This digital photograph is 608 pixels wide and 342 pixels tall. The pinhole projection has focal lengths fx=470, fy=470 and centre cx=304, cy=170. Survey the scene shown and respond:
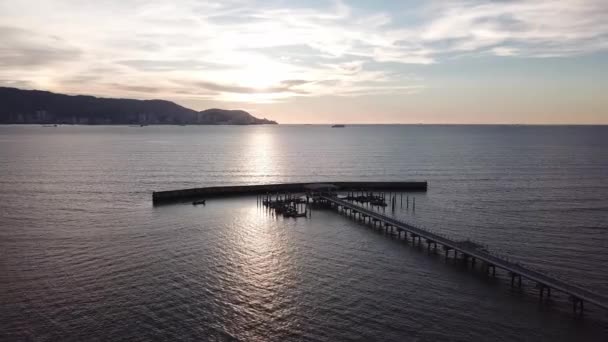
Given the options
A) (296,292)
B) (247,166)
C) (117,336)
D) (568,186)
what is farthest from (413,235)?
(247,166)

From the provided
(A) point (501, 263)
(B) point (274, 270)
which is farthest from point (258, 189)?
(A) point (501, 263)

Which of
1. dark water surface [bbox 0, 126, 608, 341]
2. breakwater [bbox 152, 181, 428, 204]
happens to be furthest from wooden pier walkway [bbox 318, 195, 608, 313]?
breakwater [bbox 152, 181, 428, 204]

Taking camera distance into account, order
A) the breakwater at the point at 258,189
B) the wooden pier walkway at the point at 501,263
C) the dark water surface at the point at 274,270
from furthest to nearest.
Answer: the breakwater at the point at 258,189 < the wooden pier walkway at the point at 501,263 < the dark water surface at the point at 274,270

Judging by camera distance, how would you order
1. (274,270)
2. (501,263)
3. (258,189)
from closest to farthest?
(501,263), (274,270), (258,189)

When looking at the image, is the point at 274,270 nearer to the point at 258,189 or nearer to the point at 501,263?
the point at 501,263

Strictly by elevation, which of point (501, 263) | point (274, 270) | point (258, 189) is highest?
point (258, 189)

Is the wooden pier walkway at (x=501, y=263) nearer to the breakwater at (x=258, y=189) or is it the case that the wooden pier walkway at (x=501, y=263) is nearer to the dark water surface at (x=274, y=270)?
the dark water surface at (x=274, y=270)

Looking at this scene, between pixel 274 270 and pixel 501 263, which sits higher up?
pixel 501 263

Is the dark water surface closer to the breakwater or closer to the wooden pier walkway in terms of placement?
the wooden pier walkway

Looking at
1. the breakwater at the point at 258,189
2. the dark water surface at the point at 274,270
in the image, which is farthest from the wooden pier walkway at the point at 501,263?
the breakwater at the point at 258,189
